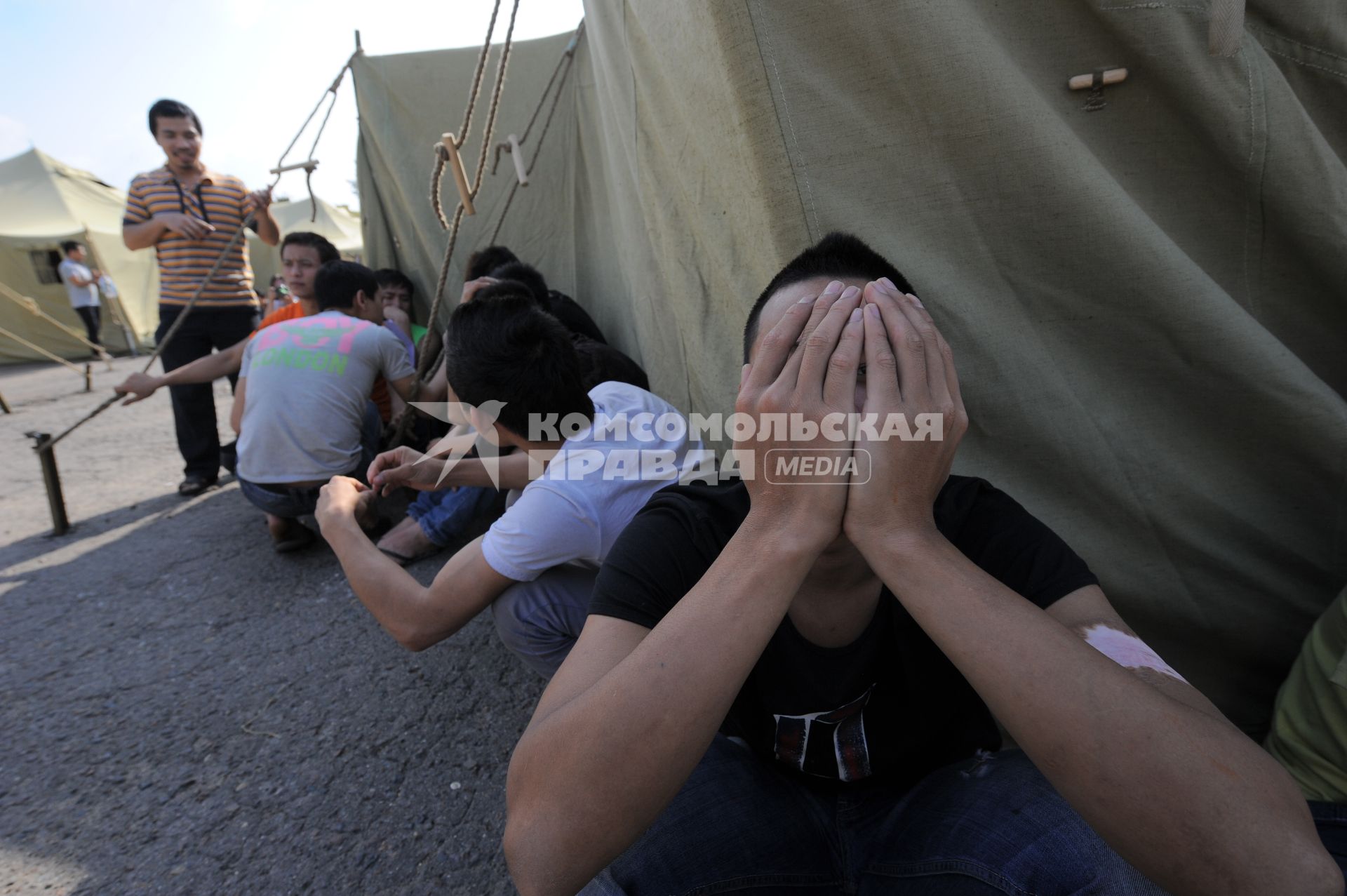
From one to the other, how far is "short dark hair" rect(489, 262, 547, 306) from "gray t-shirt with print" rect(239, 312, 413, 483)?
620 mm

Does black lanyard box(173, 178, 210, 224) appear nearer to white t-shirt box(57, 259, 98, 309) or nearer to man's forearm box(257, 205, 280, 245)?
man's forearm box(257, 205, 280, 245)

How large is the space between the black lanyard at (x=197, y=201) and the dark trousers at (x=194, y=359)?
526mm

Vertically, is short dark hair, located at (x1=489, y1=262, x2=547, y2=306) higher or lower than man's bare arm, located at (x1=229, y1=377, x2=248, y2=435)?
higher

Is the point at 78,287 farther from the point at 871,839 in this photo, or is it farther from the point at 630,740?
the point at 871,839

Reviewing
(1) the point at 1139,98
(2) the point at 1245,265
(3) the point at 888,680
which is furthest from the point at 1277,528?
(3) the point at 888,680

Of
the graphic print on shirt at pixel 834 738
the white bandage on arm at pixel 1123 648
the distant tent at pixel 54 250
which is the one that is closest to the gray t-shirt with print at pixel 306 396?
the graphic print on shirt at pixel 834 738

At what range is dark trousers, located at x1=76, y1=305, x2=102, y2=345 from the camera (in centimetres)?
1058

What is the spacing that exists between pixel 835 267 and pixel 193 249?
4.06m

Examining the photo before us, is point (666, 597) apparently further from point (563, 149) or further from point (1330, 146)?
point (563, 149)

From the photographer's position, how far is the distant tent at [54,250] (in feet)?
33.1

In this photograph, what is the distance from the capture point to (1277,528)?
1.56 m

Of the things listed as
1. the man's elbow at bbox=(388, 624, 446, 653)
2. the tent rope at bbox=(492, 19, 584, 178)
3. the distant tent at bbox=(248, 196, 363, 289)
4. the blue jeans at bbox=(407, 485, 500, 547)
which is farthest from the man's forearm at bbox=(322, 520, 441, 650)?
the distant tent at bbox=(248, 196, 363, 289)

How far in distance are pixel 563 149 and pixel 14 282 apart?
11.1 m

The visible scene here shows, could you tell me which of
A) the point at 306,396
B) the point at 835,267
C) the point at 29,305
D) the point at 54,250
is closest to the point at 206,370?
the point at 306,396
